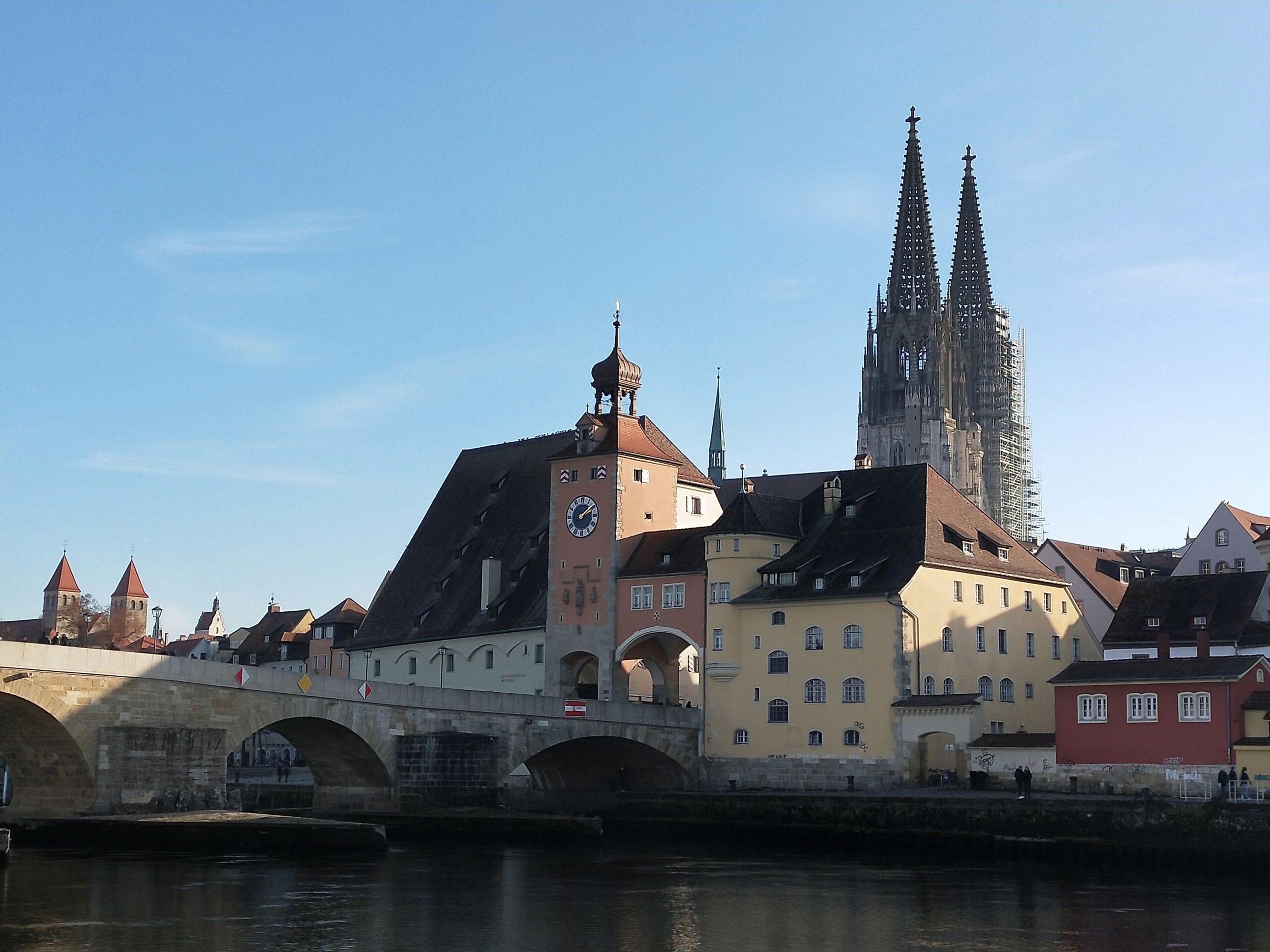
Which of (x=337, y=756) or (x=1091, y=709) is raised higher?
(x=1091, y=709)

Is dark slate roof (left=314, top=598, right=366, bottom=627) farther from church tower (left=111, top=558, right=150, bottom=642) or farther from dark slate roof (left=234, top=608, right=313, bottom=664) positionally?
church tower (left=111, top=558, right=150, bottom=642)

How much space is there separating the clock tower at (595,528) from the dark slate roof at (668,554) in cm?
55

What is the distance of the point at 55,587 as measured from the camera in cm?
16950

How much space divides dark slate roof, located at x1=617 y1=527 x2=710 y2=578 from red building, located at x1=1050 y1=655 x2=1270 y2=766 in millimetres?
17325

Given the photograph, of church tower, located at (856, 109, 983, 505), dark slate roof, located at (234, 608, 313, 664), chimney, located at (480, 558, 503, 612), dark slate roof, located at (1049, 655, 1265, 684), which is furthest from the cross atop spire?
dark slate roof, located at (1049, 655, 1265, 684)

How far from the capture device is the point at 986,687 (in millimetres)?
66188

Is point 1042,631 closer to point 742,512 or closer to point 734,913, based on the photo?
point 742,512

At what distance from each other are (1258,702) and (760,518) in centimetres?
2216

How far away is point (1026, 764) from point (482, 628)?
1103 inches

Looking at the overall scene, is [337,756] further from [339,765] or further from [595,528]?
[595,528]

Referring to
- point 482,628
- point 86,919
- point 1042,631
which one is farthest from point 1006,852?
point 482,628

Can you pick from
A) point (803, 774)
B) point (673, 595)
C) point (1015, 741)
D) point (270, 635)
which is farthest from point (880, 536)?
point (270, 635)

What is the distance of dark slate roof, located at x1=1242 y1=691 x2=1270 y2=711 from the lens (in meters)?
52.0

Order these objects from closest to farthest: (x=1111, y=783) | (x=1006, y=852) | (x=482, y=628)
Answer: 1. (x=1006, y=852)
2. (x=1111, y=783)
3. (x=482, y=628)
